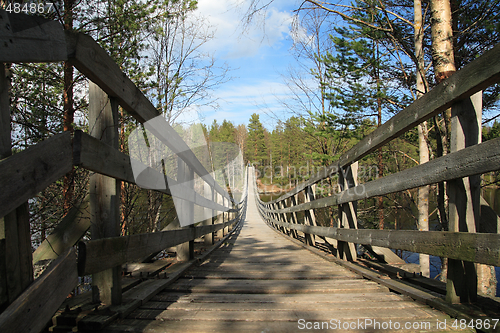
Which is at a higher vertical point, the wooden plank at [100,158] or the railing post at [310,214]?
the wooden plank at [100,158]

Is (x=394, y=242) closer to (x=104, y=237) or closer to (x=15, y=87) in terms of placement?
(x=104, y=237)

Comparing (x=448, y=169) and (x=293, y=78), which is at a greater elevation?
(x=293, y=78)

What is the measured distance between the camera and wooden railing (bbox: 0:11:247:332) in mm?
1011

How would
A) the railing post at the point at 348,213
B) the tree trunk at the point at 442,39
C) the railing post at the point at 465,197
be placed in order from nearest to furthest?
the railing post at the point at 465,197 < the railing post at the point at 348,213 < the tree trunk at the point at 442,39

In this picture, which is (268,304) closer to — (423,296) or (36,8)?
(423,296)

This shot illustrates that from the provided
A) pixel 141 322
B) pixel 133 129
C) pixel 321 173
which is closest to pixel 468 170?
pixel 141 322

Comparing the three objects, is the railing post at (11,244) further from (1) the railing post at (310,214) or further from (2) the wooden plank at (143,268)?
(1) the railing post at (310,214)

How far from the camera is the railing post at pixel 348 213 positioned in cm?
324

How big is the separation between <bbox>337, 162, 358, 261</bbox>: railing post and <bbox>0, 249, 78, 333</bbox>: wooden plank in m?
2.61

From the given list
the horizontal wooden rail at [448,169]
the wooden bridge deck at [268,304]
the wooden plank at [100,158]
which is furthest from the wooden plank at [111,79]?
the horizontal wooden rail at [448,169]

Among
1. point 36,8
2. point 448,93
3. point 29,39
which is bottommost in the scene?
point 448,93

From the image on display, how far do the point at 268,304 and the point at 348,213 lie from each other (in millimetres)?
1668

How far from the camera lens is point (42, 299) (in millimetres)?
1104

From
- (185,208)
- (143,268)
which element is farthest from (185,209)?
(143,268)
